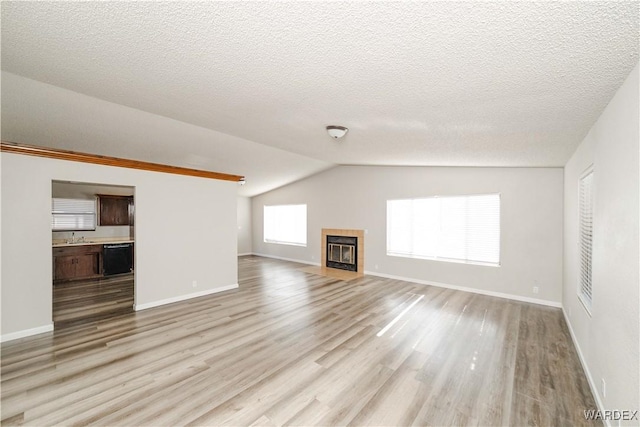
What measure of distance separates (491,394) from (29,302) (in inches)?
215

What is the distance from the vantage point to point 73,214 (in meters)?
6.75

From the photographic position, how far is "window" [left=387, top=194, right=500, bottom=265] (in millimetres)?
5418

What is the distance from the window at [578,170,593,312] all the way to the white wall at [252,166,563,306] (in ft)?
6.20

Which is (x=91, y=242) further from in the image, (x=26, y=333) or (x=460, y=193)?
(x=460, y=193)

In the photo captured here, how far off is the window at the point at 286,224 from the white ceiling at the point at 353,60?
6.08m

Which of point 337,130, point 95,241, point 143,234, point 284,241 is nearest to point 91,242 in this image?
point 95,241

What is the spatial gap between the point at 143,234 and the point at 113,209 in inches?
152

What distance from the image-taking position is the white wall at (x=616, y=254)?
1.49 metres

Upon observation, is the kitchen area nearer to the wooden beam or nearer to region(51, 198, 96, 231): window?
region(51, 198, 96, 231): window

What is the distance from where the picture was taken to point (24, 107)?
316cm

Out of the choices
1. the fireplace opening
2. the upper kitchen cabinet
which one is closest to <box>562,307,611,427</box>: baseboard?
the fireplace opening

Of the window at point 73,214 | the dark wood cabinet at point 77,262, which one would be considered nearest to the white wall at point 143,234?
the dark wood cabinet at point 77,262

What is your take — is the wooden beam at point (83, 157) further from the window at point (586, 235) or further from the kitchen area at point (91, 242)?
the window at point (586, 235)

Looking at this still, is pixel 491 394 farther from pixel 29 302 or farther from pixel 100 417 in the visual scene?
pixel 29 302
